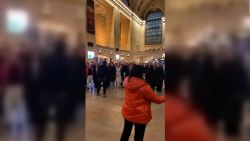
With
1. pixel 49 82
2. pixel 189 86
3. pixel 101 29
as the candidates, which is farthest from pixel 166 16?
pixel 101 29

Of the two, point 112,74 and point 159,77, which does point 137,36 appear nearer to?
point 112,74

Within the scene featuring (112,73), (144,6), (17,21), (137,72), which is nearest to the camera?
(17,21)

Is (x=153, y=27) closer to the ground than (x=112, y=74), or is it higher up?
higher up

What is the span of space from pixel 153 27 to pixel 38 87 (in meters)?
39.8

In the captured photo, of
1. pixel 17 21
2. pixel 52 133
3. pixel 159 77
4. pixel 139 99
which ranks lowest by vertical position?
pixel 159 77

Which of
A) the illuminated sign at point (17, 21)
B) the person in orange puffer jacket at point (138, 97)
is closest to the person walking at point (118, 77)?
the person in orange puffer jacket at point (138, 97)

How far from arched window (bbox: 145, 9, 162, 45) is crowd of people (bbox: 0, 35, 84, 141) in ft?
124

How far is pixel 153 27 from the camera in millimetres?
39562

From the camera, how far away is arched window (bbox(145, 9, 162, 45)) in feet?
126

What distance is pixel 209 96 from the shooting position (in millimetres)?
868

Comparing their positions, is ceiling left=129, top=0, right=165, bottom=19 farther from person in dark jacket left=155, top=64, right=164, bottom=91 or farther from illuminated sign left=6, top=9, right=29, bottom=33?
illuminated sign left=6, top=9, right=29, bottom=33

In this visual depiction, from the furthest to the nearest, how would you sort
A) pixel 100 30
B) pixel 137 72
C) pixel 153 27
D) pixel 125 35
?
pixel 153 27
pixel 125 35
pixel 100 30
pixel 137 72

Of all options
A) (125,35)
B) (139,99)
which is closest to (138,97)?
(139,99)

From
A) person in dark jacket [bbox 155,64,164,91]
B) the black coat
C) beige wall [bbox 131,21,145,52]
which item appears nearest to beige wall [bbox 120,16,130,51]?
beige wall [bbox 131,21,145,52]
